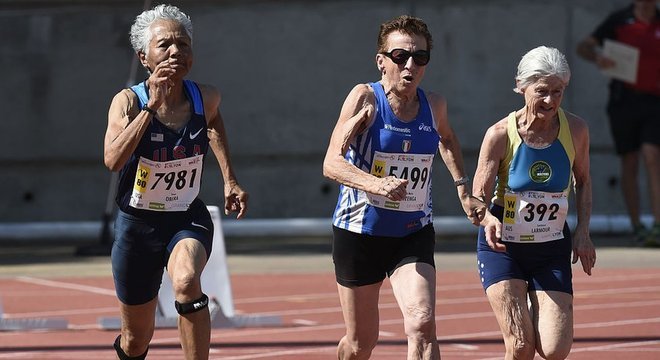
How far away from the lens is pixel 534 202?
741 centimetres

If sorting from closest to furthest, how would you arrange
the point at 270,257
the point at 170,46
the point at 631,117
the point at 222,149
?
the point at 170,46 → the point at 222,149 → the point at 631,117 → the point at 270,257

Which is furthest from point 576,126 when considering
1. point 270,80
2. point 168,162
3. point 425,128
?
point 270,80

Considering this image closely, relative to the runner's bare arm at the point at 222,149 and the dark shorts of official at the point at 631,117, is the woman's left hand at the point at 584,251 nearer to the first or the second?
the runner's bare arm at the point at 222,149

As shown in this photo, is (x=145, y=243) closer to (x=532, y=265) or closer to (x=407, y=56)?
(x=407, y=56)

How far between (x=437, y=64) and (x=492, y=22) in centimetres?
86

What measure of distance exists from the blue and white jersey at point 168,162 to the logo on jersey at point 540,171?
1665mm

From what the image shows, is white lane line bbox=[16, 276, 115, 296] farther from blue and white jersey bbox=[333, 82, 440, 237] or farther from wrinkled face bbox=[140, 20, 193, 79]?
blue and white jersey bbox=[333, 82, 440, 237]

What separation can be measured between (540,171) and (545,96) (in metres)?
0.38

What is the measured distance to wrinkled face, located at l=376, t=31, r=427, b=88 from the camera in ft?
24.4

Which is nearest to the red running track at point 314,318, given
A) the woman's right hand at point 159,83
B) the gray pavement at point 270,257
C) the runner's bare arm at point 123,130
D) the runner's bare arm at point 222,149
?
the gray pavement at point 270,257

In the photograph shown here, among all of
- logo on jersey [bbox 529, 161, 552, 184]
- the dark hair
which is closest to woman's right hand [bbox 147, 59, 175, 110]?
the dark hair

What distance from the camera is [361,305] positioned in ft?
24.5

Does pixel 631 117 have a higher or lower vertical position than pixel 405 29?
lower

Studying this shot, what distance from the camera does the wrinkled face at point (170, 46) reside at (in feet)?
24.5
